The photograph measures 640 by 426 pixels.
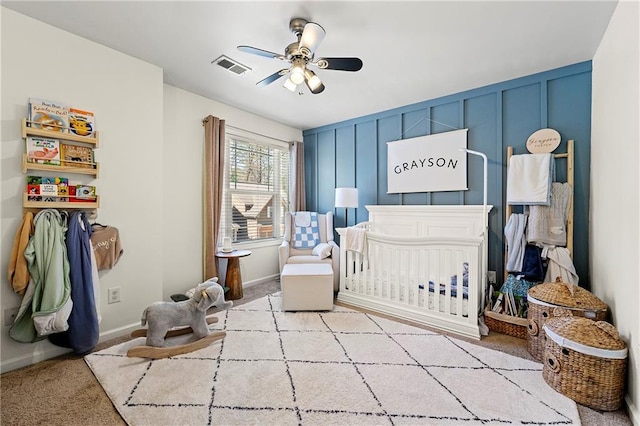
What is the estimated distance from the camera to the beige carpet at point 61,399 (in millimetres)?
1396

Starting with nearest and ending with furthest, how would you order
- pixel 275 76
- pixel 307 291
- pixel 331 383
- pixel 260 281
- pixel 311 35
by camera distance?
pixel 331 383, pixel 311 35, pixel 275 76, pixel 307 291, pixel 260 281

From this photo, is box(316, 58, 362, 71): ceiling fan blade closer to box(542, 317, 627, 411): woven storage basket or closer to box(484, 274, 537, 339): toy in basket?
box(542, 317, 627, 411): woven storage basket

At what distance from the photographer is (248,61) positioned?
8.11 feet

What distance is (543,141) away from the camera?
266cm

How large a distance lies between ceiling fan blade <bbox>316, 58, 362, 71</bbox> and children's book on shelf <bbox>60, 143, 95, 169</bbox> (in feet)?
6.14

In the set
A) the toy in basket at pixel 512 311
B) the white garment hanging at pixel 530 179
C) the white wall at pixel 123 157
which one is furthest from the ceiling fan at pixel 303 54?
the toy in basket at pixel 512 311

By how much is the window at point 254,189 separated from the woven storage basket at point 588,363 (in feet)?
10.9

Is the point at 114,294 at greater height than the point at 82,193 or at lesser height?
lesser

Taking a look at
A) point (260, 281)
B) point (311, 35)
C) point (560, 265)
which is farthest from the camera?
point (260, 281)

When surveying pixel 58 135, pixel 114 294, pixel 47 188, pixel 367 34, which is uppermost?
pixel 367 34

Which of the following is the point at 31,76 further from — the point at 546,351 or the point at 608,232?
the point at 608,232

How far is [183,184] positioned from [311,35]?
2.14 meters

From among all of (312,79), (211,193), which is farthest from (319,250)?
(312,79)

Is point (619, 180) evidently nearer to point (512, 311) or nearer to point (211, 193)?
point (512, 311)
